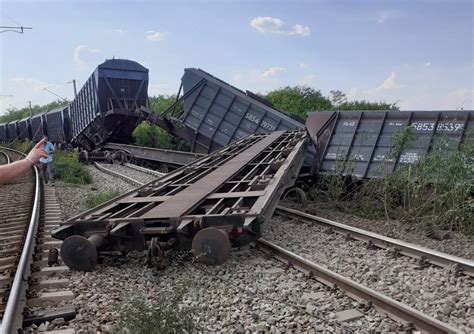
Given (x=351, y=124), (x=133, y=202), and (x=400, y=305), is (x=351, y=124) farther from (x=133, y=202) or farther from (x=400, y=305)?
(x=400, y=305)

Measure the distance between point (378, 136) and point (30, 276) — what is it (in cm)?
783

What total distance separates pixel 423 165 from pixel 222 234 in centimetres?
489

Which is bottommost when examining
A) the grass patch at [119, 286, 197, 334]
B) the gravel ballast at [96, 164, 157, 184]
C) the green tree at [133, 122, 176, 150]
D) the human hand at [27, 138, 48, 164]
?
the gravel ballast at [96, 164, 157, 184]

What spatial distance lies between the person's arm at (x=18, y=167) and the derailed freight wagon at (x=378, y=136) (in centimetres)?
716

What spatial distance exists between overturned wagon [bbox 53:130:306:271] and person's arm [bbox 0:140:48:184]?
1850 mm

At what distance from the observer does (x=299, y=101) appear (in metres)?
25.8

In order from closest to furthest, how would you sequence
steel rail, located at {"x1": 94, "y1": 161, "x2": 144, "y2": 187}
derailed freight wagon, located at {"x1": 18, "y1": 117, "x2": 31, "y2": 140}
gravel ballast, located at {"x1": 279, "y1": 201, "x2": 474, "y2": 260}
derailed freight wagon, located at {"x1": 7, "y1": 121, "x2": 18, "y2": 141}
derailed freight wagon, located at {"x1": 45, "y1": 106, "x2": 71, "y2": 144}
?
gravel ballast, located at {"x1": 279, "y1": 201, "x2": 474, "y2": 260} < steel rail, located at {"x1": 94, "y1": 161, "x2": 144, "y2": 187} < derailed freight wagon, located at {"x1": 45, "y1": 106, "x2": 71, "y2": 144} < derailed freight wagon, located at {"x1": 18, "y1": 117, "x2": 31, "y2": 140} < derailed freight wagon, located at {"x1": 7, "y1": 121, "x2": 18, "y2": 141}

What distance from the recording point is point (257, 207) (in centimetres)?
534

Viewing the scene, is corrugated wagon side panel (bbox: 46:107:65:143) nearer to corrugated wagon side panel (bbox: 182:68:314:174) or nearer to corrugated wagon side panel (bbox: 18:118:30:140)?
corrugated wagon side panel (bbox: 18:118:30:140)

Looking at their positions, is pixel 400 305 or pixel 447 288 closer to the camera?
pixel 400 305

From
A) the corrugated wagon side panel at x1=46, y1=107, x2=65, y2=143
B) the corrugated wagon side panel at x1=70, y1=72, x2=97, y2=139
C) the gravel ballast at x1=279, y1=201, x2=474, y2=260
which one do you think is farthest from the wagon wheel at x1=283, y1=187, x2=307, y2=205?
the corrugated wagon side panel at x1=46, y1=107, x2=65, y2=143

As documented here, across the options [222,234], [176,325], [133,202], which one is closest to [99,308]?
[176,325]

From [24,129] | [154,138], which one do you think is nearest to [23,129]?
[24,129]

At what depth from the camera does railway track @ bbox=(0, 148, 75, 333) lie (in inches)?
147
